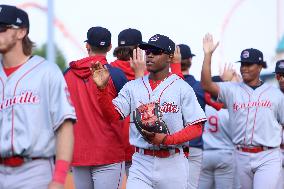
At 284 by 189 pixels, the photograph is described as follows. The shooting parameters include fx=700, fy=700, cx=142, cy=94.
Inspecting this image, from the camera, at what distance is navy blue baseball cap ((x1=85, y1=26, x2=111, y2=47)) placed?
6.78 meters

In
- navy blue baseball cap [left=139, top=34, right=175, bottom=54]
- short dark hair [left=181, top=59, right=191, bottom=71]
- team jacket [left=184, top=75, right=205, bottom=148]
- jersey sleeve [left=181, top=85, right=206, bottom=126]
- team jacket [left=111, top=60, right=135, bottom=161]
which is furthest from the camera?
short dark hair [left=181, top=59, right=191, bottom=71]

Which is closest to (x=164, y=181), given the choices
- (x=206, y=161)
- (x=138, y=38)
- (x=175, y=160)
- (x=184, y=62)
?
(x=175, y=160)

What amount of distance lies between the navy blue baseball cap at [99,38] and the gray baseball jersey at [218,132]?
124 inches

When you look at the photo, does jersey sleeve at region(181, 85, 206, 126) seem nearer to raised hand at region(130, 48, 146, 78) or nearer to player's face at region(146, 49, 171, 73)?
player's face at region(146, 49, 171, 73)

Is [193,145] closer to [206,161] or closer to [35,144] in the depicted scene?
[206,161]

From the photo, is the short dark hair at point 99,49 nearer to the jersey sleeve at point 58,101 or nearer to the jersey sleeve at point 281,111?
the jersey sleeve at point 281,111

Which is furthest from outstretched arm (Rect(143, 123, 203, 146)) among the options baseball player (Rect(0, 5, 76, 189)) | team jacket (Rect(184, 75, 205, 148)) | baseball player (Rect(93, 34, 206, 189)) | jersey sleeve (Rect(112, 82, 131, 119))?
team jacket (Rect(184, 75, 205, 148))

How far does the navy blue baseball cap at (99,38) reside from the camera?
22.2 ft

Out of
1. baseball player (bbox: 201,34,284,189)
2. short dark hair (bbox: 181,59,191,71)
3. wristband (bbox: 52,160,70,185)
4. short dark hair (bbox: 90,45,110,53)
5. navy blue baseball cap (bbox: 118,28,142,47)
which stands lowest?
baseball player (bbox: 201,34,284,189)

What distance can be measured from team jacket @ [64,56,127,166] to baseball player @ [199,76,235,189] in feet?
9.93

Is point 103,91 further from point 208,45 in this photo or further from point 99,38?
point 208,45

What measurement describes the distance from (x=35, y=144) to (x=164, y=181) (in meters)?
1.87

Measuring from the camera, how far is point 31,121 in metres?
4.37

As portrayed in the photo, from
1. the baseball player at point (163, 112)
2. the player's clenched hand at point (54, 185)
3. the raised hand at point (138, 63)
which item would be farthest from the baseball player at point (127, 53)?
the player's clenched hand at point (54, 185)
